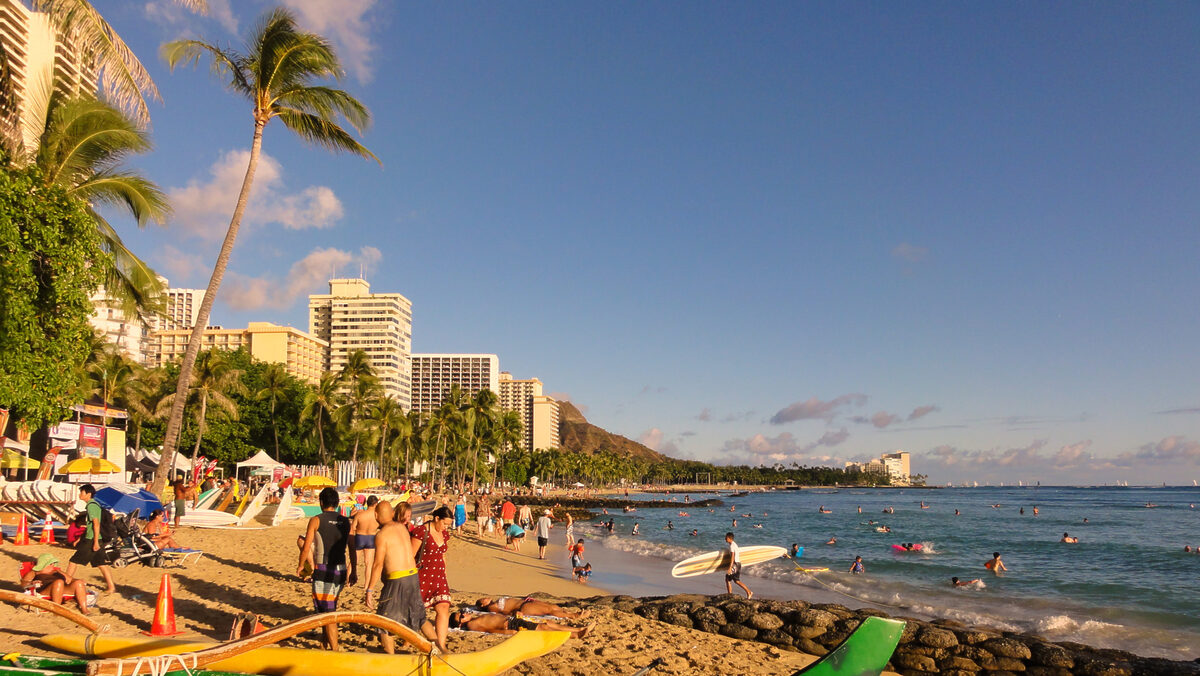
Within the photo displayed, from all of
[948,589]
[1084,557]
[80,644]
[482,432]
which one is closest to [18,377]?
[80,644]

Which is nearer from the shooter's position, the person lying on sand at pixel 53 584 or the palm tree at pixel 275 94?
the person lying on sand at pixel 53 584

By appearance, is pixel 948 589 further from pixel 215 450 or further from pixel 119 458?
pixel 215 450

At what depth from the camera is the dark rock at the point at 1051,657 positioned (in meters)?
9.58

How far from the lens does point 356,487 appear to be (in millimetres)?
26359

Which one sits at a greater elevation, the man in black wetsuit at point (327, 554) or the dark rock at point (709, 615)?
the man in black wetsuit at point (327, 554)

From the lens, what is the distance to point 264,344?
134 meters

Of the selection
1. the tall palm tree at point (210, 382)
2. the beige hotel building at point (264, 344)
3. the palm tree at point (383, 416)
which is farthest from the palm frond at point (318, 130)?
the beige hotel building at point (264, 344)

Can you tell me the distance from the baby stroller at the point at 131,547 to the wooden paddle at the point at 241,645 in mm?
7608

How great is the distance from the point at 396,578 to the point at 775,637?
6.60m

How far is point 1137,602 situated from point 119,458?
4668 centimetres

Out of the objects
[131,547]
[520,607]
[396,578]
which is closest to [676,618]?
[520,607]

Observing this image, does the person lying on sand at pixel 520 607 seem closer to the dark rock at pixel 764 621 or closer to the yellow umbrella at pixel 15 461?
the dark rock at pixel 764 621

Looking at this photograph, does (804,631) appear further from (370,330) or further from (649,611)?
(370,330)

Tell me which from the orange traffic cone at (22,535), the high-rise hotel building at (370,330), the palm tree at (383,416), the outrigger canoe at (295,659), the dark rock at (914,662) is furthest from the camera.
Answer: the high-rise hotel building at (370,330)
